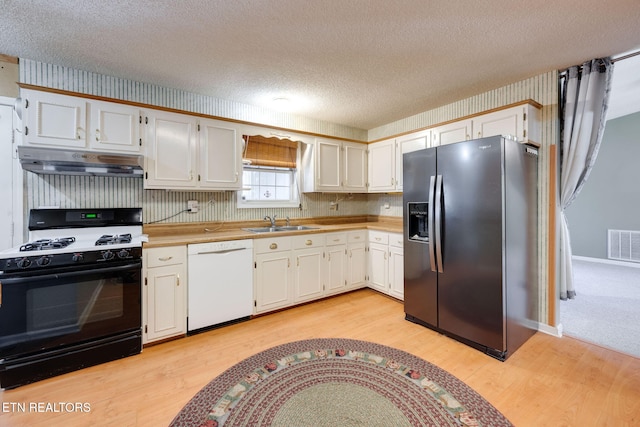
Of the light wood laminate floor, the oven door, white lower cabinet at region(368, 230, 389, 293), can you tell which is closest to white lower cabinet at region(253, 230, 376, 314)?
white lower cabinet at region(368, 230, 389, 293)

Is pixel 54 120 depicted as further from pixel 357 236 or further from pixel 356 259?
pixel 356 259

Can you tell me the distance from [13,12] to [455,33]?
2.93 meters

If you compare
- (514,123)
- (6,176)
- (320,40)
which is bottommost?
(6,176)

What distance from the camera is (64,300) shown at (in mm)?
2021

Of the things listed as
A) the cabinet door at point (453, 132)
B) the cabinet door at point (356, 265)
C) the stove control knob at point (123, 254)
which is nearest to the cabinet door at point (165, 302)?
the stove control knob at point (123, 254)

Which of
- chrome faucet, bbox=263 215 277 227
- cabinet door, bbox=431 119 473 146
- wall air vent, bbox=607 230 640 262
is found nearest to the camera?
cabinet door, bbox=431 119 473 146

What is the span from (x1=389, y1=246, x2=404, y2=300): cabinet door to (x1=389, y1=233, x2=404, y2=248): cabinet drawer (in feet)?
0.12

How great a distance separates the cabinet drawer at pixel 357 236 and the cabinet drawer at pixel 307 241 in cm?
46

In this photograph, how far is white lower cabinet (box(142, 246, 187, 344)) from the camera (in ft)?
7.72

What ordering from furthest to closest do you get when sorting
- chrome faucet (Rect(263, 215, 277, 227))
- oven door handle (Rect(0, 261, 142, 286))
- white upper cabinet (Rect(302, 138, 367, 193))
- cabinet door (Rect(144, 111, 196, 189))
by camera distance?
white upper cabinet (Rect(302, 138, 367, 193)), chrome faucet (Rect(263, 215, 277, 227)), cabinet door (Rect(144, 111, 196, 189)), oven door handle (Rect(0, 261, 142, 286))

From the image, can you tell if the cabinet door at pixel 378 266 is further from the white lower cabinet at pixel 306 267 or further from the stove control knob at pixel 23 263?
the stove control knob at pixel 23 263

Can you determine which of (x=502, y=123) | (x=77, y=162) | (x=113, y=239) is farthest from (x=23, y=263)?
(x=502, y=123)

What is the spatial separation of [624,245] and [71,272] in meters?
7.80

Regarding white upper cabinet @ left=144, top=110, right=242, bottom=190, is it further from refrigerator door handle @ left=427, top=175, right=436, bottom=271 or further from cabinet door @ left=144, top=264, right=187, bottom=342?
refrigerator door handle @ left=427, top=175, right=436, bottom=271
